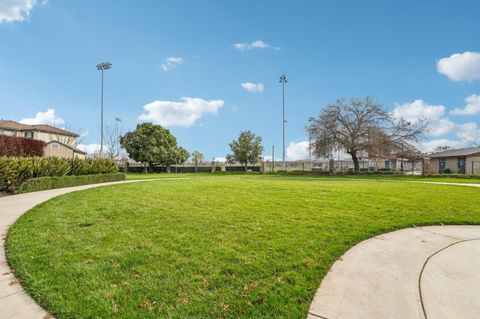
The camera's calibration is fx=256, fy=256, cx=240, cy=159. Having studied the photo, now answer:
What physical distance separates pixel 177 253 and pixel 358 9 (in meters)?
12.5

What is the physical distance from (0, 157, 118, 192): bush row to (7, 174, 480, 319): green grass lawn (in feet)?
16.4

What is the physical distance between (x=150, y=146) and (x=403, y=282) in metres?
33.6

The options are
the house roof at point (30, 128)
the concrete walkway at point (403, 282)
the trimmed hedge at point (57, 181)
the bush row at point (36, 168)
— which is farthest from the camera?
the house roof at point (30, 128)

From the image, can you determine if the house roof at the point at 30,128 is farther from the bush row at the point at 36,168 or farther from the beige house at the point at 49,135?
the bush row at the point at 36,168

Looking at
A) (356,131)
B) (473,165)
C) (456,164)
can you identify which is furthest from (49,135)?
(473,165)

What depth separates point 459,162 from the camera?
28.9 meters

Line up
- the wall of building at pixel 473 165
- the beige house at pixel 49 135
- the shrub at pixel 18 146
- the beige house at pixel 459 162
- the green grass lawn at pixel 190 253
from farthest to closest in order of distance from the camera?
the beige house at pixel 49 135, the beige house at pixel 459 162, the wall of building at pixel 473 165, the shrub at pixel 18 146, the green grass lawn at pixel 190 253

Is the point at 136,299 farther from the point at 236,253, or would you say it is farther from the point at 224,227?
the point at 224,227

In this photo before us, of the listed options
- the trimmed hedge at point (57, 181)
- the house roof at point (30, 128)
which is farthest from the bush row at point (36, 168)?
the house roof at point (30, 128)

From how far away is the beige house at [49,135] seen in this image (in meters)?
30.3

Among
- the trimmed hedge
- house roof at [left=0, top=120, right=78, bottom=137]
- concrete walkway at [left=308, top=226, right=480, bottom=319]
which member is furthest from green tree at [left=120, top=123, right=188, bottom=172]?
concrete walkway at [left=308, top=226, right=480, bottom=319]

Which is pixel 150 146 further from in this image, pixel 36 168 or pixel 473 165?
pixel 473 165

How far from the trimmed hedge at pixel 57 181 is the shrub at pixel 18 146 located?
8.27 m

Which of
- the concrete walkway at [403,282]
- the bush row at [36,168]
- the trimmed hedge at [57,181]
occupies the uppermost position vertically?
the bush row at [36,168]
